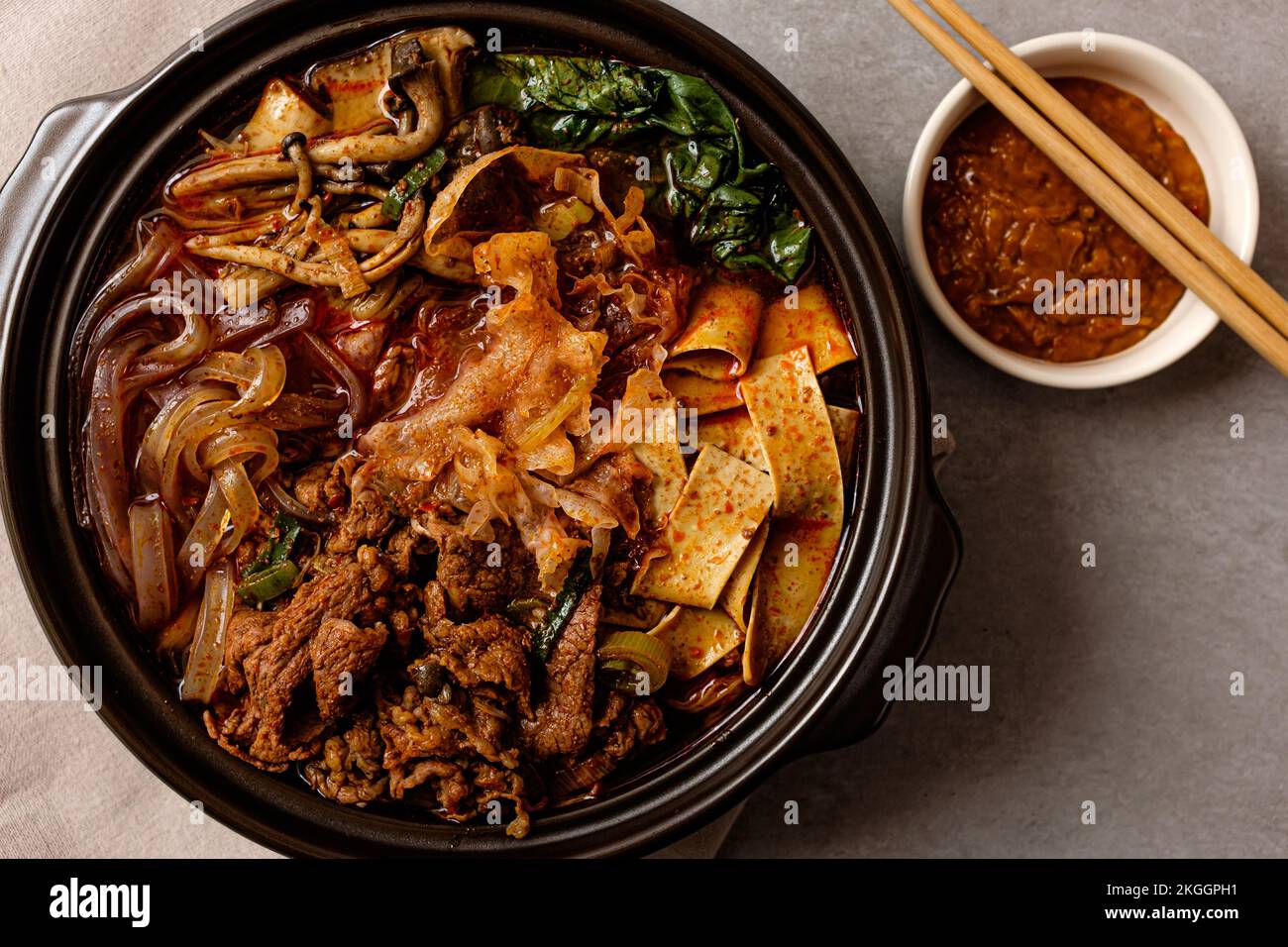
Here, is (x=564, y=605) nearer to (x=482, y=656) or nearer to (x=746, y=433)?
(x=482, y=656)

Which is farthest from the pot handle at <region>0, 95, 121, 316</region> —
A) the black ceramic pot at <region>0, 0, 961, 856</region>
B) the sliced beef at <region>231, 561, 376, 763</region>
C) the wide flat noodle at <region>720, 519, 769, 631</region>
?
the wide flat noodle at <region>720, 519, 769, 631</region>

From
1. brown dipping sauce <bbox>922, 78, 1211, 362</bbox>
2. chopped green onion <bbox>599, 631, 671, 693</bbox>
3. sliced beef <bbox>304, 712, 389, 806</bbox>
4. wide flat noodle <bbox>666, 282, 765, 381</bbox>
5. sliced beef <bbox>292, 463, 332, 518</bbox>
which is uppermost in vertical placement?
brown dipping sauce <bbox>922, 78, 1211, 362</bbox>

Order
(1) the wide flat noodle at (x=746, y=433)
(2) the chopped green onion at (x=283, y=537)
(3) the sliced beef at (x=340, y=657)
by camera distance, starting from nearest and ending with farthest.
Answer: (3) the sliced beef at (x=340, y=657)
(2) the chopped green onion at (x=283, y=537)
(1) the wide flat noodle at (x=746, y=433)

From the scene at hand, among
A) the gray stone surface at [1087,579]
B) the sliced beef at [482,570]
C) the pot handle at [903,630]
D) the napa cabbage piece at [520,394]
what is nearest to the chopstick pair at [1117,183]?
the gray stone surface at [1087,579]

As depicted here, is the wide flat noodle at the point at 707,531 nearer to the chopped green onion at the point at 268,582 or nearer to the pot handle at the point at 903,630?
the pot handle at the point at 903,630

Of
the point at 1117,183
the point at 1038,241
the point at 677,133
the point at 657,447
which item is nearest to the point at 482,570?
the point at 657,447

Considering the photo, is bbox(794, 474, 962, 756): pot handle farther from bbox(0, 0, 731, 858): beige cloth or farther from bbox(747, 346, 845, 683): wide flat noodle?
bbox(0, 0, 731, 858): beige cloth
